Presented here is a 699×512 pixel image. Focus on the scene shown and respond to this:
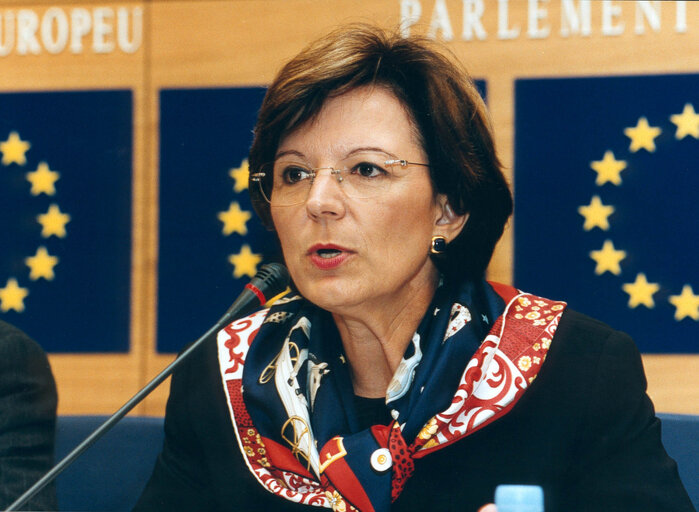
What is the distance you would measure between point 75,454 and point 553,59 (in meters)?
1.19

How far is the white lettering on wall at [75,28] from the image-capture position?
1810 millimetres

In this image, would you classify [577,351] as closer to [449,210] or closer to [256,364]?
Answer: [449,210]

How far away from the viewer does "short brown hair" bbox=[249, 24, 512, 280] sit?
1.41 m

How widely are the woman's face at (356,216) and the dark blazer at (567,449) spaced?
0.94 ft

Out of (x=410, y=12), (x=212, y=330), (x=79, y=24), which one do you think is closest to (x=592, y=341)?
(x=212, y=330)

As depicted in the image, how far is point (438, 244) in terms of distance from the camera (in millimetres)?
1475

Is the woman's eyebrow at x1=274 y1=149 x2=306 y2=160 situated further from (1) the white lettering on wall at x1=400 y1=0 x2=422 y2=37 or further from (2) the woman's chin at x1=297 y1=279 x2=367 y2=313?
(1) the white lettering on wall at x1=400 y1=0 x2=422 y2=37

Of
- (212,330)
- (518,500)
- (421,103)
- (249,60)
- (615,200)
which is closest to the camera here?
(518,500)

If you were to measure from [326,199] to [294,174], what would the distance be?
0.12m

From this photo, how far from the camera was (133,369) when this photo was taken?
1.79m

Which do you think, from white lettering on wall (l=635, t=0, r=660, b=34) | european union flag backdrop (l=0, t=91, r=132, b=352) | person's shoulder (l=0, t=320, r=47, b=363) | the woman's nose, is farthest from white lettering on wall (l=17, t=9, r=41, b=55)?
white lettering on wall (l=635, t=0, r=660, b=34)

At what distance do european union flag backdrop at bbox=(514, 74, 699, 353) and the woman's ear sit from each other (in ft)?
0.71

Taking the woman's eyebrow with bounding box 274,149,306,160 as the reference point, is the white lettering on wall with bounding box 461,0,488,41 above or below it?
above

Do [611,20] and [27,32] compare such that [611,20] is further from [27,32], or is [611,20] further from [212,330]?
[27,32]
